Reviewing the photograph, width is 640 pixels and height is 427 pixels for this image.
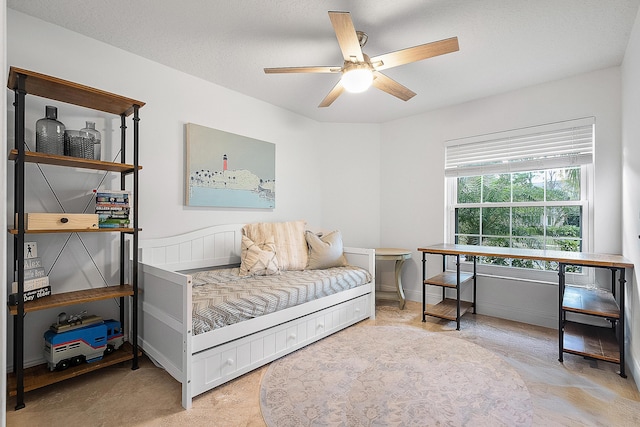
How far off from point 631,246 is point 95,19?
3.85m

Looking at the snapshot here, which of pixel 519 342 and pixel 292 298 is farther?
pixel 519 342

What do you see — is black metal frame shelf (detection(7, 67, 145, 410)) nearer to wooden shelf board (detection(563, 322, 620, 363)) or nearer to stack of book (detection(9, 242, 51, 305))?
stack of book (detection(9, 242, 51, 305))

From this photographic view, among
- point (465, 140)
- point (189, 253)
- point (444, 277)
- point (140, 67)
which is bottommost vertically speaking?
point (444, 277)

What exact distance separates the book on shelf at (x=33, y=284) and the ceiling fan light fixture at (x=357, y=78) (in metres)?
2.23

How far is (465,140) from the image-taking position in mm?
3461

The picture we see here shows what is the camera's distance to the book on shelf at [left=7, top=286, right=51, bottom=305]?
1.75 meters

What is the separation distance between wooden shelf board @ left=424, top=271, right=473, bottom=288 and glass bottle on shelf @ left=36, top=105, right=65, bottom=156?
3044 millimetres

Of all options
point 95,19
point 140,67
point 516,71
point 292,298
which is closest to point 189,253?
point 292,298

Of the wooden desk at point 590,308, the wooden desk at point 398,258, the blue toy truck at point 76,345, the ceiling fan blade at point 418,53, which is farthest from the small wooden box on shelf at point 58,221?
the wooden desk at point 590,308

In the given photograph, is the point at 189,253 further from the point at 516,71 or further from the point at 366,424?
the point at 516,71

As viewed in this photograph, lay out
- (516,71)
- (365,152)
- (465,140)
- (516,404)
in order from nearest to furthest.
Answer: (516,404), (516,71), (465,140), (365,152)

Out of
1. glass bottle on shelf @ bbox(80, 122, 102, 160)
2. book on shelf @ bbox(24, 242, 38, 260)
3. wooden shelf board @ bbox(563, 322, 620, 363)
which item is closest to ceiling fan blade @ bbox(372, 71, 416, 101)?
glass bottle on shelf @ bbox(80, 122, 102, 160)

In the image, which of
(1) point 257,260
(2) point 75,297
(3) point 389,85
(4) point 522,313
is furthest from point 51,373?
(4) point 522,313

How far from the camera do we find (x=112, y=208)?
2104 mm
